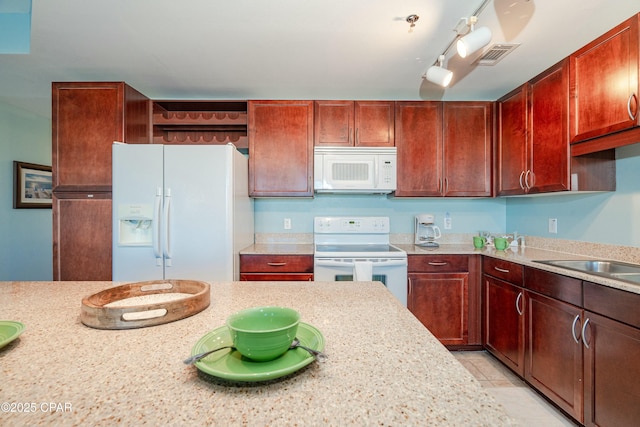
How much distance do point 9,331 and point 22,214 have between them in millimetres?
3569

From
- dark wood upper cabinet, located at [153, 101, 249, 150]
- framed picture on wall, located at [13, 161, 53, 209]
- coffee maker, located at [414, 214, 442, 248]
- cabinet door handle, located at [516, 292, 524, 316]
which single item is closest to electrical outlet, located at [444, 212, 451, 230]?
coffee maker, located at [414, 214, 442, 248]

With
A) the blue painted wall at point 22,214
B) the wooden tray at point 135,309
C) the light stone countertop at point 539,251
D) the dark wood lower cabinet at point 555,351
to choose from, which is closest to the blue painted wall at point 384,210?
the light stone countertop at point 539,251

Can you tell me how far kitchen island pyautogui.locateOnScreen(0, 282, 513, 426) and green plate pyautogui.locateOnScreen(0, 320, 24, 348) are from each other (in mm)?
26

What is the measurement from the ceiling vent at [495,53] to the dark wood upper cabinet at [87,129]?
271cm

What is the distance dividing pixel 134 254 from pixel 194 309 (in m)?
1.58

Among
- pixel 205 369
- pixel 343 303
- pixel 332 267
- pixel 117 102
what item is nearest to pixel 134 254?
pixel 117 102

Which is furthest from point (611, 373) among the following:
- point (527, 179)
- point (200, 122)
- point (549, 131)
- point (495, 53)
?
point (200, 122)

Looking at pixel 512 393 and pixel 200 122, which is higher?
pixel 200 122

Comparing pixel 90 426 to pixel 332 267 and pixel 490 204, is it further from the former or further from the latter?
pixel 490 204

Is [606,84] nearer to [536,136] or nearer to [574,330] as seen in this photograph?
[536,136]

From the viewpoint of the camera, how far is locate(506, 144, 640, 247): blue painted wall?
5.81ft

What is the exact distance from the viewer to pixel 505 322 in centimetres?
212

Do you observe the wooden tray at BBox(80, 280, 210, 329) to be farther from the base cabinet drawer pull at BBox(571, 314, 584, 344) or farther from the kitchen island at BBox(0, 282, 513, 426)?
the base cabinet drawer pull at BBox(571, 314, 584, 344)

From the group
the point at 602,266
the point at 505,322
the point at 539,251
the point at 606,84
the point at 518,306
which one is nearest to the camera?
the point at 606,84
